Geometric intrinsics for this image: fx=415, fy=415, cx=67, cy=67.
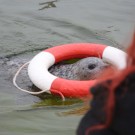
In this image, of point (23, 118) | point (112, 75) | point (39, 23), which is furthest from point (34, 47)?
point (112, 75)

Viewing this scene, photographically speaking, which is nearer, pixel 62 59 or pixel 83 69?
pixel 83 69

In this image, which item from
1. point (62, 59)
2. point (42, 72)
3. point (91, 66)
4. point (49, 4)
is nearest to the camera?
point (42, 72)

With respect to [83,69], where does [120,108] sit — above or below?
above

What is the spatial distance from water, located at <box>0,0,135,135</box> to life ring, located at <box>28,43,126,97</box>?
0.65ft

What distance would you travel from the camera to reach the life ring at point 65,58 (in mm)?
4551

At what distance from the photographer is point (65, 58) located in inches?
213

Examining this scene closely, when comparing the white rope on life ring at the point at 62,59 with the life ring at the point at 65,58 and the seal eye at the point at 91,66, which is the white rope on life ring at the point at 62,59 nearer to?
the life ring at the point at 65,58

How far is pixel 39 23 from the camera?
290 inches

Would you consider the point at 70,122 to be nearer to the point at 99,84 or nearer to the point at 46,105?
the point at 46,105

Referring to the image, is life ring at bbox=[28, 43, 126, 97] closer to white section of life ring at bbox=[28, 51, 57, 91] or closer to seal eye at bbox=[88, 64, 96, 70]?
white section of life ring at bbox=[28, 51, 57, 91]

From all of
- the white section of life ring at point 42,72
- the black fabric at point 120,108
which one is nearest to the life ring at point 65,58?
the white section of life ring at point 42,72

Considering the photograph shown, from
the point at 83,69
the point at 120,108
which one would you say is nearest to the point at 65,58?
the point at 83,69

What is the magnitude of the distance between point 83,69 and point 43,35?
2140mm

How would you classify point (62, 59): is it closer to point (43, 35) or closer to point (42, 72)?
point (42, 72)
